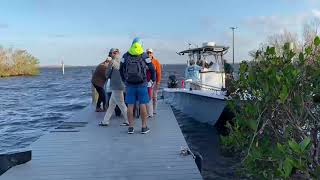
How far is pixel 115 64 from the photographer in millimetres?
9773

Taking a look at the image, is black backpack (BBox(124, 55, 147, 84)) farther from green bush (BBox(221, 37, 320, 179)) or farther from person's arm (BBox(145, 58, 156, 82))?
green bush (BBox(221, 37, 320, 179))

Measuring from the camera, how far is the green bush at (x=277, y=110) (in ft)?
10.8

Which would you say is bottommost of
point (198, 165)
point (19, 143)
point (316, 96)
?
point (19, 143)

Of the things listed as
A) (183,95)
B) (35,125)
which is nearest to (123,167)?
(183,95)

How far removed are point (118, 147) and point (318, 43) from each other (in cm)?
495

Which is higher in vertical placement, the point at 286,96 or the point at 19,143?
the point at 286,96

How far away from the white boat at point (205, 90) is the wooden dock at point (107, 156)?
4438 millimetres

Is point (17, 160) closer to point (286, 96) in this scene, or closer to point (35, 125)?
point (286, 96)

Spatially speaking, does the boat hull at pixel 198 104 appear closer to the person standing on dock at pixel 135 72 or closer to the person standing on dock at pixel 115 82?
the person standing on dock at pixel 115 82

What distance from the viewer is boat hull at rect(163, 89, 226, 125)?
46.2 feet

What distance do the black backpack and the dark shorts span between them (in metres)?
0.17

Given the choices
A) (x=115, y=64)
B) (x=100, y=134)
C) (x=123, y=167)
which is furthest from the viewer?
(x=115, y=64)

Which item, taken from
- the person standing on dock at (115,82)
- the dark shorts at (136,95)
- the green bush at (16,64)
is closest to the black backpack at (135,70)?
the dark shorts at (136,95)

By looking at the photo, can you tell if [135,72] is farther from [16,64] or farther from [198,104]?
[16,64]
